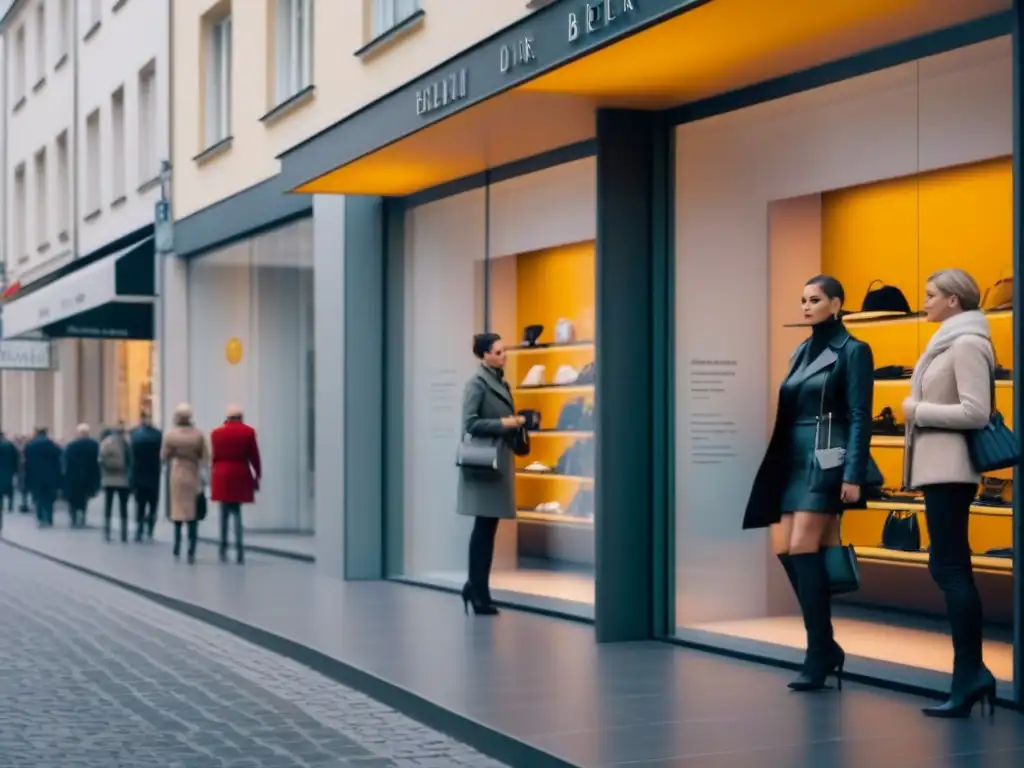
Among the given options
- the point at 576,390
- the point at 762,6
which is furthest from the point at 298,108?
the point at 762,6

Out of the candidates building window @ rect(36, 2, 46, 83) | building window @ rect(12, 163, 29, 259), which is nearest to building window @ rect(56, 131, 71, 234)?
building window @ rect(36, 2, 46, 83)

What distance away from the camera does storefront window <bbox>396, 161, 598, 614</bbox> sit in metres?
12.5

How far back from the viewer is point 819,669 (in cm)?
841

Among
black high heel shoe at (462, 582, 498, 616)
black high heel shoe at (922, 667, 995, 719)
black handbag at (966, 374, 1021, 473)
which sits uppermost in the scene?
black handbag at (966, 374, 1021, 473)

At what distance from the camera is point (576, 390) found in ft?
42.1

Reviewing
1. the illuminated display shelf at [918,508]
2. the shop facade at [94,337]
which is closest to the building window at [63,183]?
the shop facade at [94,337]

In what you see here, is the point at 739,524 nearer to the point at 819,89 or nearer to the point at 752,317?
the point at 752,317

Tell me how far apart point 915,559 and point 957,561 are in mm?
2500

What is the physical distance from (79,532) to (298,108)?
32.9 ft

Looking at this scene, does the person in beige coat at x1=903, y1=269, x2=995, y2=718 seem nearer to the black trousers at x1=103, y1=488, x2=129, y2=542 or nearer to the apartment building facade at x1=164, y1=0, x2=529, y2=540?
the apartment building facade at x1=164, y1=0, x2=529, y2=540

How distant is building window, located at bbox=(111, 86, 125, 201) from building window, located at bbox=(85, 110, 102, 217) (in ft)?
5.16

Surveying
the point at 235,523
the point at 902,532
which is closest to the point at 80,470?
the point at 235,523

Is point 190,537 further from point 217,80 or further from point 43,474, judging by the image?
point 43,474

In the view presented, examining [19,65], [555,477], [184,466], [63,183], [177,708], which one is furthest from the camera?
[19,65]
